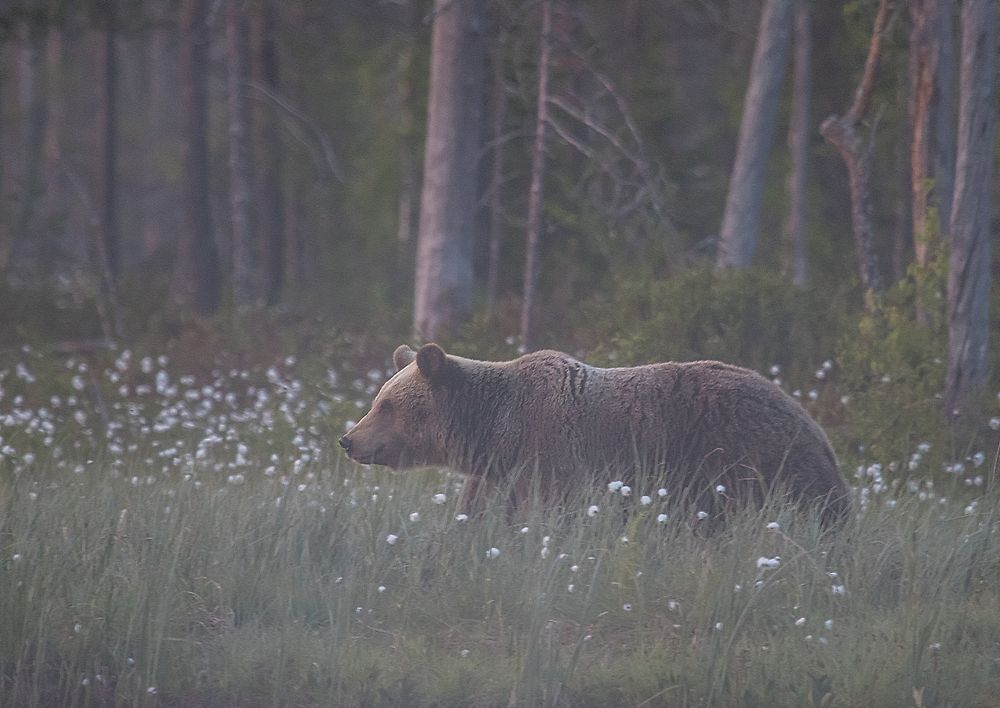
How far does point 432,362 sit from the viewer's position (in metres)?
7.33

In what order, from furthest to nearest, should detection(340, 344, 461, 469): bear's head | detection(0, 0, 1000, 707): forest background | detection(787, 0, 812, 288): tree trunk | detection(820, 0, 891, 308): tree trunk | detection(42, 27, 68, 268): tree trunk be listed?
1. detection(42, 27, 68, 268): tree trunk
2. detection(787, 0, 812, 288): tree trunk
3. detection(820, 0, 891, 308): tree trunk
4. detection(340, 344, 461, 469): bear's head
5. detection(0, 0, 1000, 707): forest background

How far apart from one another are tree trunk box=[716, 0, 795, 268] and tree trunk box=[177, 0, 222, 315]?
26.1 ft

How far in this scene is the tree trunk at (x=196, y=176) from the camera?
18.3m

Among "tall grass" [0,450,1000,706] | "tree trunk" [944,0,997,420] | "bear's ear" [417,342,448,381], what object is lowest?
"tall grass" [0,450,1000,706]

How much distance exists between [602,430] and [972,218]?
4.59m

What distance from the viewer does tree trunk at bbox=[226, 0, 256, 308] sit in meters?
19.0

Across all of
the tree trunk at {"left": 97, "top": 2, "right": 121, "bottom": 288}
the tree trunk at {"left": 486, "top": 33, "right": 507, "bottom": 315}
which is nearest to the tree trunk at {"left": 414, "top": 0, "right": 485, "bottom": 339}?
the tree trunk at {"left": 486, "top": 33, "right": 507, "bottom": 315}

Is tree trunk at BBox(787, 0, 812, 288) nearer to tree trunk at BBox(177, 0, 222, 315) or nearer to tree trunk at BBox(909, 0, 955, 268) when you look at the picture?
tree trunk at BBox(909, 0, 955, 268)

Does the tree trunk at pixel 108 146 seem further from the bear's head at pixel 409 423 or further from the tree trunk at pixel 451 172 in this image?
the bear's head at pixel 409 423

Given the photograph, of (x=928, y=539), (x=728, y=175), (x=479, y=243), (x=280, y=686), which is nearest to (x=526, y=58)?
(x=479, y=243)

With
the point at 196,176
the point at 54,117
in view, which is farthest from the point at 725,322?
the point at 54,117

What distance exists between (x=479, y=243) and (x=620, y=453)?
48.9 ft

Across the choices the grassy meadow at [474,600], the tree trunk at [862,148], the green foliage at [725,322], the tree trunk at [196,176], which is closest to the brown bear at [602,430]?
the grassy meadow at [474,600]

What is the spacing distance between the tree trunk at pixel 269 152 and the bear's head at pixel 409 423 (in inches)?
556
